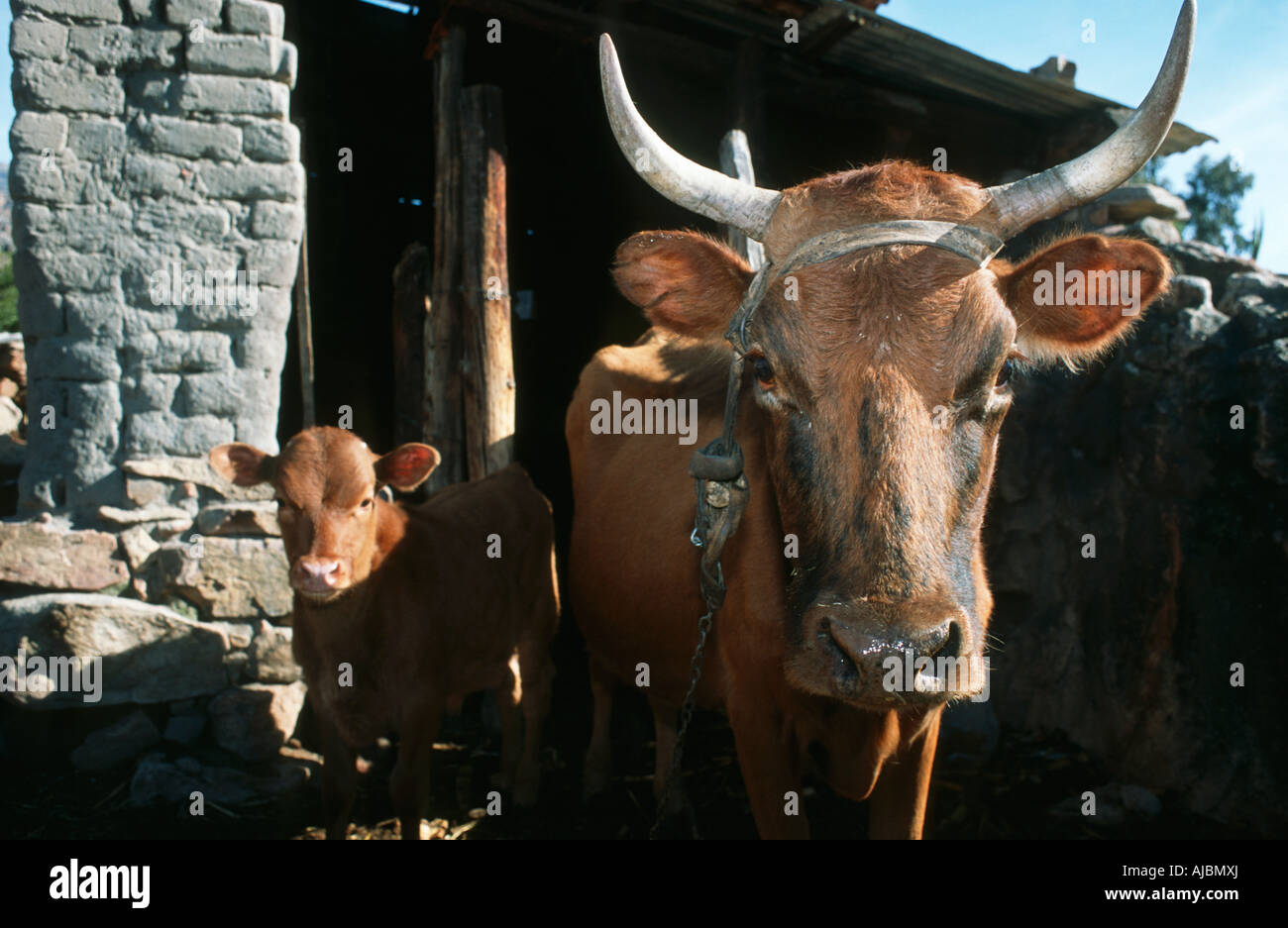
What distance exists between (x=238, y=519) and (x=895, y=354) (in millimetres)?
3556

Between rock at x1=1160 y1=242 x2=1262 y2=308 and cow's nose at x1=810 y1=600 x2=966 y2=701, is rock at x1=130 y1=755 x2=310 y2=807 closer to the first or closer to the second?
cow's nose at x1=810 y1=600 x2=966 y2=701

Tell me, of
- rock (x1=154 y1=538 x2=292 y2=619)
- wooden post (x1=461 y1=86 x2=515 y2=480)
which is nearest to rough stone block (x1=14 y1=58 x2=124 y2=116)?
wooden post (x1=461 y1=86 x2=515 y2=480)

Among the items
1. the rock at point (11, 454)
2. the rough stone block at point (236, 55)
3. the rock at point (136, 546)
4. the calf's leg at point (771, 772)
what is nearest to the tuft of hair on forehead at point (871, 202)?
the calf's leg at point (771, 772)

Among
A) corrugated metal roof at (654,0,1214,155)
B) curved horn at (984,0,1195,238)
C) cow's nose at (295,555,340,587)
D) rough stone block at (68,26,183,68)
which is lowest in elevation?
cow's nose at (295,555,340,587)

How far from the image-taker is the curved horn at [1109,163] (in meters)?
2.09

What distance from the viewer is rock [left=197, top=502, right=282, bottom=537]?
425 centimetres

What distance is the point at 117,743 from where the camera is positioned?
402 centimetres

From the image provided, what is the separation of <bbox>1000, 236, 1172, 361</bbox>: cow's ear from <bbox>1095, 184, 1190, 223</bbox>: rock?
4.28 m

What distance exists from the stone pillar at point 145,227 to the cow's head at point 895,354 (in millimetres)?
2577

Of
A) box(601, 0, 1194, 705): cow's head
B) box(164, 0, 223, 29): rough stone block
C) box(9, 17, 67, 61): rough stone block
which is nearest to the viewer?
box(601, 0, 1194, 705): cow's head

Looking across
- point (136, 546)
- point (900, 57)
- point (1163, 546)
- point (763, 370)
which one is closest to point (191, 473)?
point (136, 546)

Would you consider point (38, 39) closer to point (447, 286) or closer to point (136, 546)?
point (447, 286)
